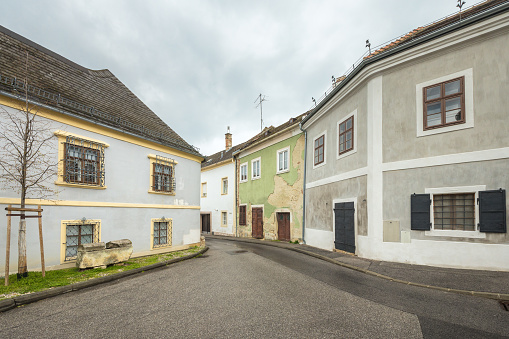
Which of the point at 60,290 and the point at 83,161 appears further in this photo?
the point at 83,161

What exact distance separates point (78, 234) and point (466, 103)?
13193mm

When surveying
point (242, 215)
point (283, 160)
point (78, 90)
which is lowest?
point (242, 215)

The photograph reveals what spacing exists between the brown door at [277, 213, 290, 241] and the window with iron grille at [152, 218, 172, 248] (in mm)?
7488

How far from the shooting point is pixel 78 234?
28.5ft

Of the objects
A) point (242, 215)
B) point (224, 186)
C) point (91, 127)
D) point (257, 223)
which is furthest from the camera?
point (224, 186)

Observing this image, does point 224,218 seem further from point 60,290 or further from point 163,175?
point 60,290

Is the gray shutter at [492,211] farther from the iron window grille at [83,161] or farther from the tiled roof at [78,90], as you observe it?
the iron window grille at [83,161]

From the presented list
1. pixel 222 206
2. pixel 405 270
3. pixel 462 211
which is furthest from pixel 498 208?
pixel 222 206

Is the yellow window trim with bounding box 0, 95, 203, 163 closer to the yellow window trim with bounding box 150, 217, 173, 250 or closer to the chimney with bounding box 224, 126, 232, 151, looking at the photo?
the yellow window trim with bounding box 150, 217, 173, 250

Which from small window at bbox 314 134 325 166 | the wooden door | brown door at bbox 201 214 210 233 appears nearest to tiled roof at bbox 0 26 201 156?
small window at bbox 314 134 325 166

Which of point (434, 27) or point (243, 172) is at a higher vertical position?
point (434, 27)

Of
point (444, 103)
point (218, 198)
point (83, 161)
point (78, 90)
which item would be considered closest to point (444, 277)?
point (444, 103)

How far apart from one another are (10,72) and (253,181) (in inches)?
595

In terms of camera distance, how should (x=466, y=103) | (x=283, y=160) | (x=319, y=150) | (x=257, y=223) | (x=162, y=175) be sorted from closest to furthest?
(x=466, y=103), (x=162, y=175), (x=319, y=150), (x=283, y=160), (x=257, y=223)
